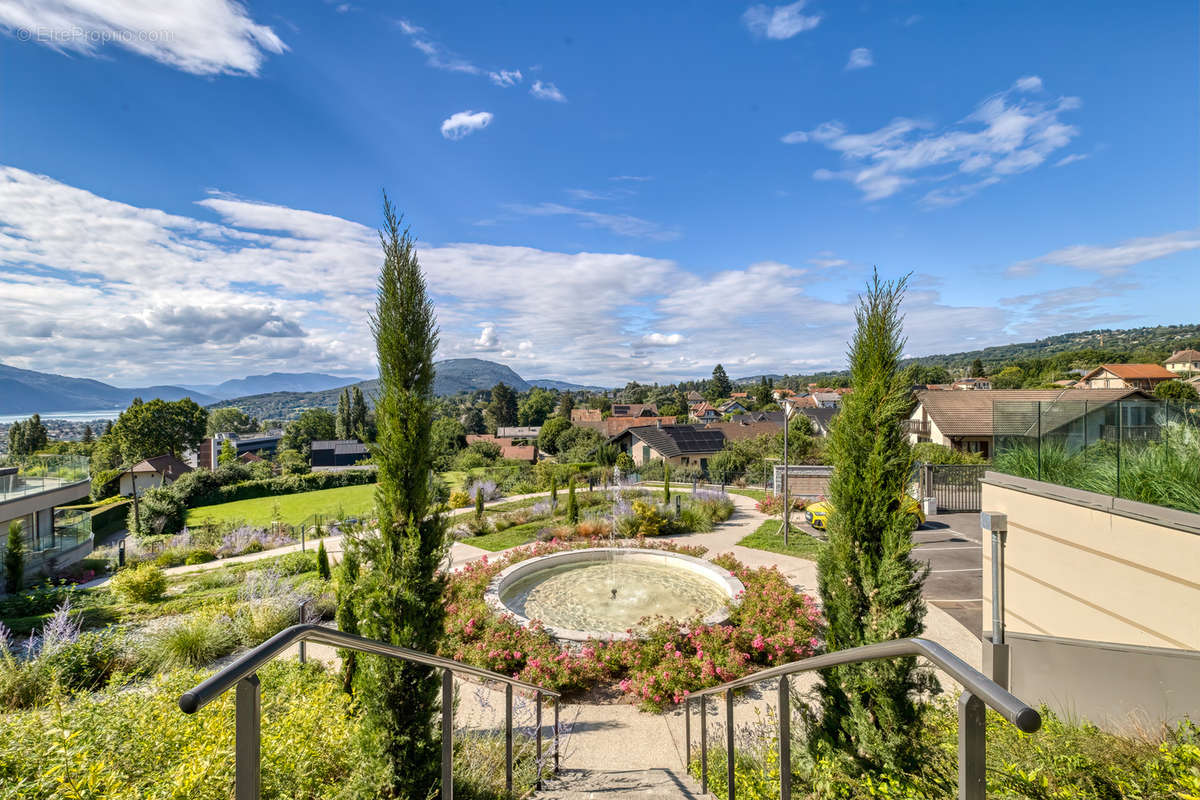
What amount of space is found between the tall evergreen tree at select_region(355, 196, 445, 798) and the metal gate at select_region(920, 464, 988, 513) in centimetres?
1786

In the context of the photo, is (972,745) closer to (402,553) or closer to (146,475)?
(402,553)

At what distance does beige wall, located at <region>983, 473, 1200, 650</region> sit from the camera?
4.21m

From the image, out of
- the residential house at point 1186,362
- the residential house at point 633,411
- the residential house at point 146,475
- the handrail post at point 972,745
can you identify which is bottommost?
the residential house at point 146,475

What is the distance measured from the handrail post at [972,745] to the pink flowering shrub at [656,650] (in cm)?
589

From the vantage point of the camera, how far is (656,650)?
7246mm

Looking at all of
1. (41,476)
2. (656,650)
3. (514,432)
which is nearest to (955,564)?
(656,650)

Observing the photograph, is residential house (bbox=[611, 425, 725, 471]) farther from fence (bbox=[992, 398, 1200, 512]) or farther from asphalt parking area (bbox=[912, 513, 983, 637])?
fence (bbox=[992, 398, 1200, 512])

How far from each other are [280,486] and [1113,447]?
114ft

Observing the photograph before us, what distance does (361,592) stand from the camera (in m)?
4.77

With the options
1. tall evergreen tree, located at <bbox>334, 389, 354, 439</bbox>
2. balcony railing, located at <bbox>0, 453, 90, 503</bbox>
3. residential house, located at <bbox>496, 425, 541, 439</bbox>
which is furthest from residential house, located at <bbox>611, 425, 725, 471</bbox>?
tall evergreen tree, located at <bbox>334, 389, 354, 439</bbox>

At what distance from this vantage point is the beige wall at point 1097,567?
4.21m

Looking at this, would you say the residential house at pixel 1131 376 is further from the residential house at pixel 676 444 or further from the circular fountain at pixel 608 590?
the circular fountain at pixel 608 590

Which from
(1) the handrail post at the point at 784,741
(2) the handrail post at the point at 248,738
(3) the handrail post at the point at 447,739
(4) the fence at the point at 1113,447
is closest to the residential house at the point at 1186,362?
(4) the fence at the point at 1113,447

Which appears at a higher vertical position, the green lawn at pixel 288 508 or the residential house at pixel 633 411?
the residential house at pixel 633 411
